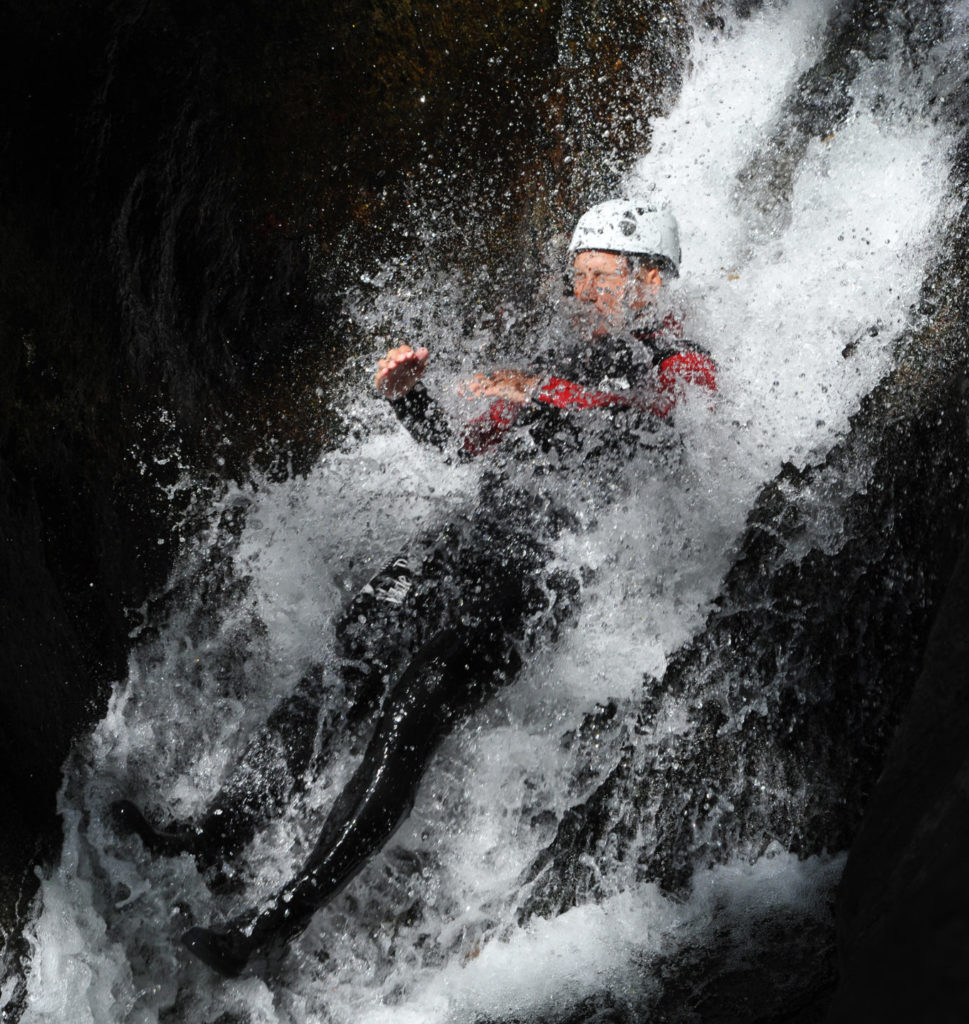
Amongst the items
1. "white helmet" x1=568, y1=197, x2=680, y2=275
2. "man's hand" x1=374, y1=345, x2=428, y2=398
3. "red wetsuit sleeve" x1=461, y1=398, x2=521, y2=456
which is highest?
"white helmet" x1=568, y1=197, x2=680, y2=275

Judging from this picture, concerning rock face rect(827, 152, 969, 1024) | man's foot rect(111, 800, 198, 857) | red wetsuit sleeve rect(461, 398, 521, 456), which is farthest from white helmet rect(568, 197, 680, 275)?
man's foot rect(111, 800, 198, 857)

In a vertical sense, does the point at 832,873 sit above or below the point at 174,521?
below

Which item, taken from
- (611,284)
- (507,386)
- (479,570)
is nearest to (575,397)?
(507,386)

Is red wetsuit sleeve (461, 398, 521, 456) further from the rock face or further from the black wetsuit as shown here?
the rock face

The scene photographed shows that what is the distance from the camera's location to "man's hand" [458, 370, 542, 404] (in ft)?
6.29

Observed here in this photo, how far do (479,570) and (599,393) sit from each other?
0.46 m

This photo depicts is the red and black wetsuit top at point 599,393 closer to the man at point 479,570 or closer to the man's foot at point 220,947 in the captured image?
the man at point 479,570

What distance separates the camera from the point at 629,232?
199 cm

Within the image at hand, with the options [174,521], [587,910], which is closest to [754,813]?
[587,910]

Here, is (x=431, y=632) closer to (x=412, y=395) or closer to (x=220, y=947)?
(x=412, y=395)

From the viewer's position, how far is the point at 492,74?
2.17 meters

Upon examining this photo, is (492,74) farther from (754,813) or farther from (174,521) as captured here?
(754,813)

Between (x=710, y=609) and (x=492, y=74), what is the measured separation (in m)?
1.42

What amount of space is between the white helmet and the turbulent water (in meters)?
0.16
